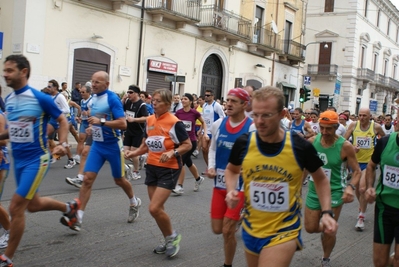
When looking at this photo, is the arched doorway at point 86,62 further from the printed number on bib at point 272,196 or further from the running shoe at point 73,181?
the printed number on bib at point 272,196

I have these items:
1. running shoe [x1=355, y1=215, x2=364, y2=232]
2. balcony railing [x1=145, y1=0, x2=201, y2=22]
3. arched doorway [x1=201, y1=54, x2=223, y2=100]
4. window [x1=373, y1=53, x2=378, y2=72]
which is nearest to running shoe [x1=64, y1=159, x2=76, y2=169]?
running shoe [x1=355, y1=215, x2=364, y2=232]

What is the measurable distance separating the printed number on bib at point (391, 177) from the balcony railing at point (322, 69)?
4509 cm

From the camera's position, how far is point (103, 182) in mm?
9477

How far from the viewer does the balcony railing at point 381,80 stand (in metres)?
54.2

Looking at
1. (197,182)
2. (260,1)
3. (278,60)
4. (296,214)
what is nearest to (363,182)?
(296,214)

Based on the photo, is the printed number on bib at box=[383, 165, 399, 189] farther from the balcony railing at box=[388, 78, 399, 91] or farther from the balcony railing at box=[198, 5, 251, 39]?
the balcony railing at box=[388, 78, 399, 91]

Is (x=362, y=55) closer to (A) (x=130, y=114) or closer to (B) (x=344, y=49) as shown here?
(B) (x=344, y=49)

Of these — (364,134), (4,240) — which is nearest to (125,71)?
(364,134)

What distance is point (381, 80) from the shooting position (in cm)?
5594

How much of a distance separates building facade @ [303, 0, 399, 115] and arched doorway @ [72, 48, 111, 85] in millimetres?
31374

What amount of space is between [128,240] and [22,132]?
199 cm

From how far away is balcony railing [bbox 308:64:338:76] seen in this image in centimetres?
4812

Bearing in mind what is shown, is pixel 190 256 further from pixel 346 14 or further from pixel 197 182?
pixel 346 14

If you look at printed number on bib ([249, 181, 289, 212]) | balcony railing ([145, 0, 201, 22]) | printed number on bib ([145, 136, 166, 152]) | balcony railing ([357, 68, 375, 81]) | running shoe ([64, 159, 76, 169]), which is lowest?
running shoe ([64, 159, 76, 169])
